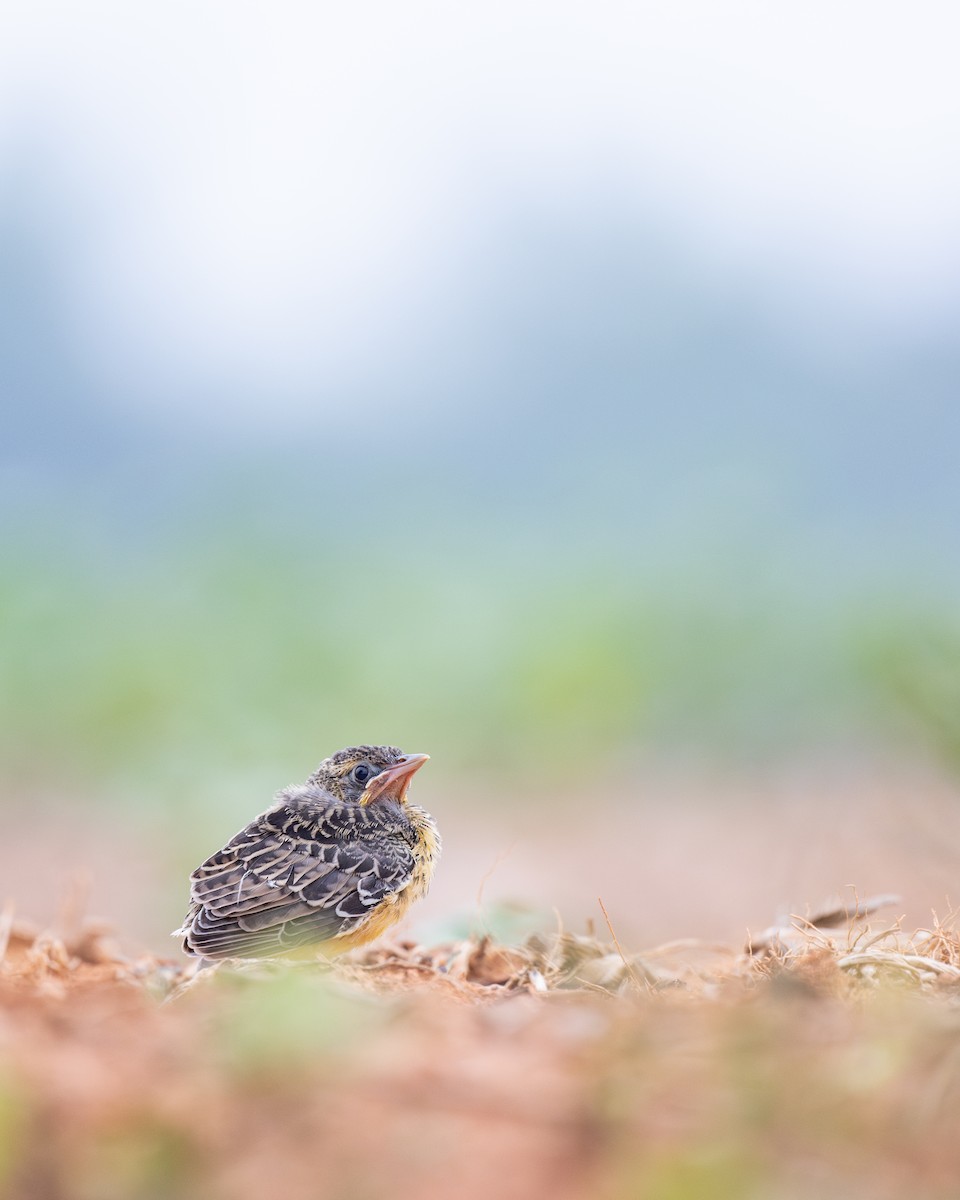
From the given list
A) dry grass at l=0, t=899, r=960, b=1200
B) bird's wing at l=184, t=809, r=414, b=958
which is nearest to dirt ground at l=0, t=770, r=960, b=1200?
dry grass at l=0, t=899, r=960, b=1200

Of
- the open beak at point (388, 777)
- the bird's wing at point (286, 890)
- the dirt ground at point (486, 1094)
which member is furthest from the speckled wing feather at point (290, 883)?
the dirt ground at point (486, 1094)

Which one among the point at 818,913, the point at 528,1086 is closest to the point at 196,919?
the point at 818,913

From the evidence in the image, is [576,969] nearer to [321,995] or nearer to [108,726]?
[321,995]

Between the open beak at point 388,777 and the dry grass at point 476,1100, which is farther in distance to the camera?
the open beak at point 388,777

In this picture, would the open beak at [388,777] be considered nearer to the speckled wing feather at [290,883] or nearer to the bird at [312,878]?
the bird at [312,878]

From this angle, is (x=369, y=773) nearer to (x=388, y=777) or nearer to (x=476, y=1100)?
(x=388, y=777)

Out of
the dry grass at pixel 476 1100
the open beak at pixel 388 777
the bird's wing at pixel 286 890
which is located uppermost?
the open beak at pixel 388 777

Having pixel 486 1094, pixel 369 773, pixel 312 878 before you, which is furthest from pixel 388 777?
pixel 486 1094
